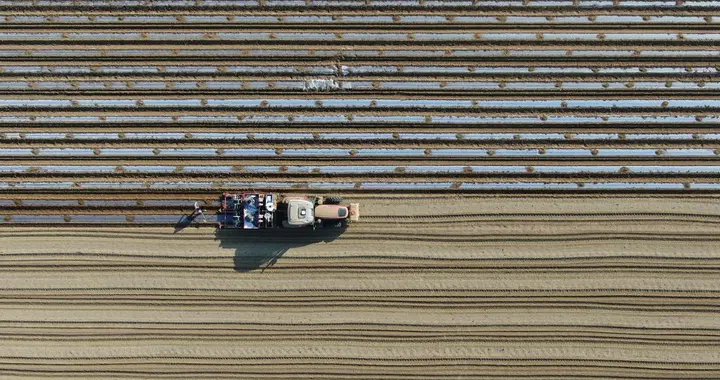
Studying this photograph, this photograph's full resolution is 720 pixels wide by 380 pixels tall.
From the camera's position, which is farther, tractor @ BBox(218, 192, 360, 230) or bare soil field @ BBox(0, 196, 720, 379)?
bare soil field @ BBox(0, 196, 720, 379)

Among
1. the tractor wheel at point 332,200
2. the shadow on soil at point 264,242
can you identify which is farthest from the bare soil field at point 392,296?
the tractor wheel at point 332,200

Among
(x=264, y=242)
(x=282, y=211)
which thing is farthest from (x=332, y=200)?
(x=264, y=242)

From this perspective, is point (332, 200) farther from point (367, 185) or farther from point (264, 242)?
point (264, 242)

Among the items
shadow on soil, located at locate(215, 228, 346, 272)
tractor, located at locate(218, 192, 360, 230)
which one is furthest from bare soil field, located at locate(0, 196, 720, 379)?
tractor, located at locate(218, 192, 360, 230)

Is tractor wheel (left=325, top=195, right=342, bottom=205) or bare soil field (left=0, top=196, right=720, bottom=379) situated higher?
tractor wheel (left=325, top=195, right=342, bottom=205)

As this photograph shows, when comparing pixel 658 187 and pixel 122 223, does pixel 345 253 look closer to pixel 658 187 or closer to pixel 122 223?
pixel 122 223

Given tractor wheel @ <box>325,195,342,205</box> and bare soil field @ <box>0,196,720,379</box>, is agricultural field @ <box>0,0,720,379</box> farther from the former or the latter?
tractor wheel @ <box>325,195,342,205</box>

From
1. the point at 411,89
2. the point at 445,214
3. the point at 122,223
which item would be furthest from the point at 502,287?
the point at 122,223
